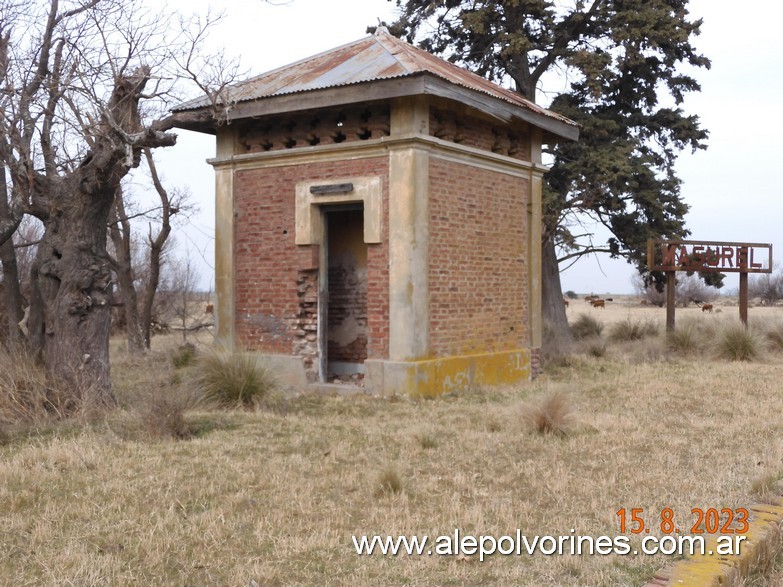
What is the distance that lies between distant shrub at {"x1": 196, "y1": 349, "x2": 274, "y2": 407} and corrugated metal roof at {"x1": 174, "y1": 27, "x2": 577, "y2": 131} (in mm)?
3821

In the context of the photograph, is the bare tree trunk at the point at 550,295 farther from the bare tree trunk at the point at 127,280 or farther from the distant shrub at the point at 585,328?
the bare tree trunk at the point at 127,280

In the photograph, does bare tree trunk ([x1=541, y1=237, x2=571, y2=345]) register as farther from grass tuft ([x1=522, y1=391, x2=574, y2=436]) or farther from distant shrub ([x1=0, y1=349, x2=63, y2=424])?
distant shrub ([x1=0, y1=349, x2=63, y2=424])

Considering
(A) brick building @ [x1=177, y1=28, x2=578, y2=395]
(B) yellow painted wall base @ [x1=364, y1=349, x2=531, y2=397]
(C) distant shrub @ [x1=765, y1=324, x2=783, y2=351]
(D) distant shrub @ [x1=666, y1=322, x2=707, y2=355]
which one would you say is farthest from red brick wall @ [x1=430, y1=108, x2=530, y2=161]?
(C) distant shrub @ [x1=765, y1=324, x2=783, y2=351]

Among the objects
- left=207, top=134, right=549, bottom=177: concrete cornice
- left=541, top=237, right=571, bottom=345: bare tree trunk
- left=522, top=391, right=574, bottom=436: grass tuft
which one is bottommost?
left=522, top=391, right=574, bottom=436: grass tuft

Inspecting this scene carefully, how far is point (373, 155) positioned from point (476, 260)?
2.33 m

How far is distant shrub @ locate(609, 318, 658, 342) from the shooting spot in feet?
66.6

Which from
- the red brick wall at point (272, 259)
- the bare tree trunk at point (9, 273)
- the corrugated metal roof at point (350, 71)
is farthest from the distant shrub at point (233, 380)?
the corrugated metal roof at point (350, 71)

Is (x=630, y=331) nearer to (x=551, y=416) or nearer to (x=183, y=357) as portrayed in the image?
(x=183, y=357)

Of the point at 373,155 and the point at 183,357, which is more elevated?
the point at 373,155

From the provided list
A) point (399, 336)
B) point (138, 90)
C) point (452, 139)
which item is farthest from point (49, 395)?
point (452, 139)

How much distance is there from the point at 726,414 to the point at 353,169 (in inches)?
232

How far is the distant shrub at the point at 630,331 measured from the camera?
20.3m

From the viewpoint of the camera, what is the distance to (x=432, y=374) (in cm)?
1091

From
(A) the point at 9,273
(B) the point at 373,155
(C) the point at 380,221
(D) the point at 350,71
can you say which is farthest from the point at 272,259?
(A) the point at 9,273
